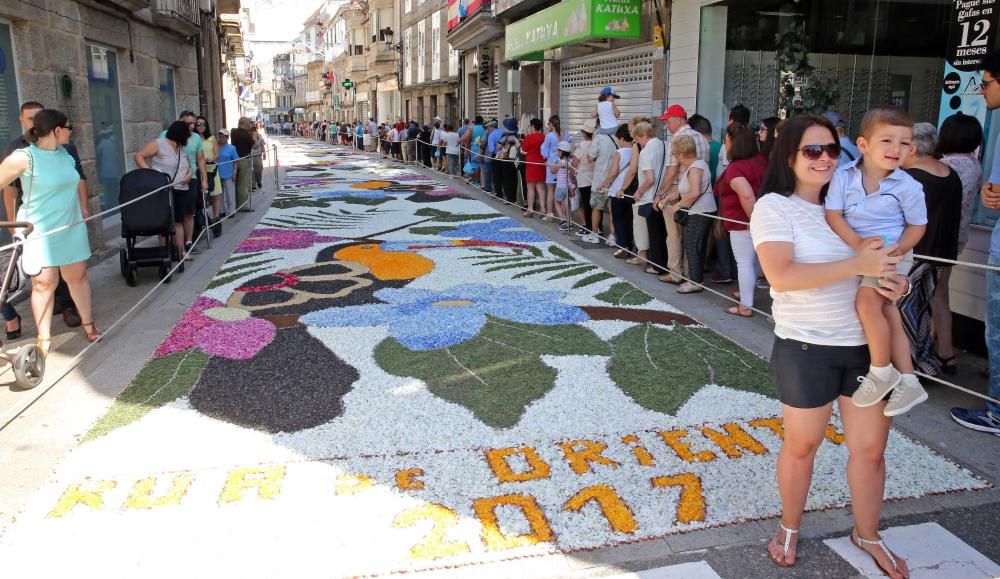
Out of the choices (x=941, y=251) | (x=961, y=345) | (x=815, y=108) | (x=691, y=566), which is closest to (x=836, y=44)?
(x=815, y=108)

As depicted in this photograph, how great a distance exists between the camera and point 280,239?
10805mm

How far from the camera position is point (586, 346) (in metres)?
5.85

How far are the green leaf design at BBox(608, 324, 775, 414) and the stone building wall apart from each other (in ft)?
22.3

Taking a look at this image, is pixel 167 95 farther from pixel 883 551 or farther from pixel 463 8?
pixel 883 551

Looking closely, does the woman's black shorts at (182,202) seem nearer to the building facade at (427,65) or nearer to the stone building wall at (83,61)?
the stone building wall at (83,61)

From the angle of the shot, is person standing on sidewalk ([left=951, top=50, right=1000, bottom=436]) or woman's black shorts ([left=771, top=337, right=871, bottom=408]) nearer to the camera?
woman's black shorts ([left=771, top=337, right=871, bottom=408])

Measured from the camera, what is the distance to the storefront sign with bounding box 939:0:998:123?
235 inches

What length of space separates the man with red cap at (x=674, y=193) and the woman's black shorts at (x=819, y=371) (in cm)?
496

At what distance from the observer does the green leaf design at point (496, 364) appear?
4.75m

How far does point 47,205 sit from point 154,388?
158 centimetres

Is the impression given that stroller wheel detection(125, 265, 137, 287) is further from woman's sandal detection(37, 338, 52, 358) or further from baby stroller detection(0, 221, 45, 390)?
baby stroller detection(0, 221, 45, 390)

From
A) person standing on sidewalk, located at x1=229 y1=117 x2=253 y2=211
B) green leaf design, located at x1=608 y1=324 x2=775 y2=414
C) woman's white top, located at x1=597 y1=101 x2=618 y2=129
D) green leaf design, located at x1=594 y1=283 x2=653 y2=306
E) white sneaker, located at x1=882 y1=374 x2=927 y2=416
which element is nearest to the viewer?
white sneaker, located at x1=882 y1=374 x2=927 y2=416

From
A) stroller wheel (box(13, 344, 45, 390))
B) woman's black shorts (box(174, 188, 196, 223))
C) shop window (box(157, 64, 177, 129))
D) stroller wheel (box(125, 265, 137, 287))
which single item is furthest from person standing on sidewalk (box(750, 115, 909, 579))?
shop window (box(157, 64, 177, 129))

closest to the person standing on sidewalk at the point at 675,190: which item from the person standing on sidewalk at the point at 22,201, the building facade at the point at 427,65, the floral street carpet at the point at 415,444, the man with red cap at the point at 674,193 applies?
the man with red cap at the point at 674,193
